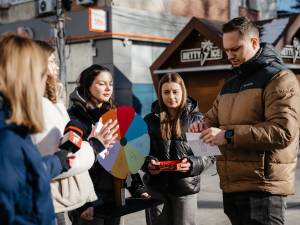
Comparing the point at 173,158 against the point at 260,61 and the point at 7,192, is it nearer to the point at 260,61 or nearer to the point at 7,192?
the point at 260,61

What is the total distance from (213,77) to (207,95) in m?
0.45

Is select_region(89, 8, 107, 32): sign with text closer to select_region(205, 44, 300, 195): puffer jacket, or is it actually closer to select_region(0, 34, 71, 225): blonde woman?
select_region(205, 44, 300, 195): puffer jacket

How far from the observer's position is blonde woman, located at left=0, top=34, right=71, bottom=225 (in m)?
1.75

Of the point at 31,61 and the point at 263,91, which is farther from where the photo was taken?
the point at 263,91

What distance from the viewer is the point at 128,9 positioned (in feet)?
44.7

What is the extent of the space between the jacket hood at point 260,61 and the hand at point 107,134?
2.82 ft

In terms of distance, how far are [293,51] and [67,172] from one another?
9170 millimetres

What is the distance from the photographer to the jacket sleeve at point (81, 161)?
228 cm

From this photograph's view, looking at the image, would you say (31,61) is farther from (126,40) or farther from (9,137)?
(126,40)

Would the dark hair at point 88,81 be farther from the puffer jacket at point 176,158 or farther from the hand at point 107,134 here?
the puffer jacket at point 176,158

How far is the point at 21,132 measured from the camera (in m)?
1.80

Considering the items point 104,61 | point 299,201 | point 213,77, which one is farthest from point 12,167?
point 104,61

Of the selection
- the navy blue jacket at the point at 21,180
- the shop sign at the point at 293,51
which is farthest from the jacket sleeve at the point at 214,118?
the shop sign at the point at 293,51

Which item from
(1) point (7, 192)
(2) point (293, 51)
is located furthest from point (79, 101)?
(2) point (293, 51)
